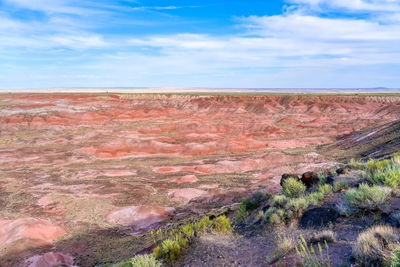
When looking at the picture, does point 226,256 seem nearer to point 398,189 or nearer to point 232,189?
point 398,189

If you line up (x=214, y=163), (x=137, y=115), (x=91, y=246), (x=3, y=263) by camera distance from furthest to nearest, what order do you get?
(x=137, y=115) < (x=214, y=163) < (x=91, y=246) < (x=3, y=263)

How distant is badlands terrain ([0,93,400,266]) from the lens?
42.5 ft

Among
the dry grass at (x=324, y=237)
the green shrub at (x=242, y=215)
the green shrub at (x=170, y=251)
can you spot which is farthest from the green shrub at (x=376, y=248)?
the green shrub at (x=242, y=215)

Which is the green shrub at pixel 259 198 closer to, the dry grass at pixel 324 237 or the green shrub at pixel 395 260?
the dry grass at pixel 324 237

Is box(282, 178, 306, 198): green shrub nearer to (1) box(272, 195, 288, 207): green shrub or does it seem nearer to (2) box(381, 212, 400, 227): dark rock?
(1) box(272, 195, 288, 207): green shrub

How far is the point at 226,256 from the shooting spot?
5.52m

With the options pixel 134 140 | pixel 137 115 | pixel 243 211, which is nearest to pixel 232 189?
pixel 243 211

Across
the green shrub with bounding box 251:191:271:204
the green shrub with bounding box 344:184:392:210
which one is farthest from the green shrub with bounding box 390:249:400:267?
the green shrub with bounding box 251:191:271:204

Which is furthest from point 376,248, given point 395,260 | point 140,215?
point 140,215

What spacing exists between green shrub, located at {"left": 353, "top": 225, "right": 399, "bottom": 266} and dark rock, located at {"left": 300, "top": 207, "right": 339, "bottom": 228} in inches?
68.3

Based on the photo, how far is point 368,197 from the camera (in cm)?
568

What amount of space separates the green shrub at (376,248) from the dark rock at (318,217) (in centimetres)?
174

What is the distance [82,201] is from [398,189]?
17361 mm

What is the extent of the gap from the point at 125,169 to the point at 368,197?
2372cm
